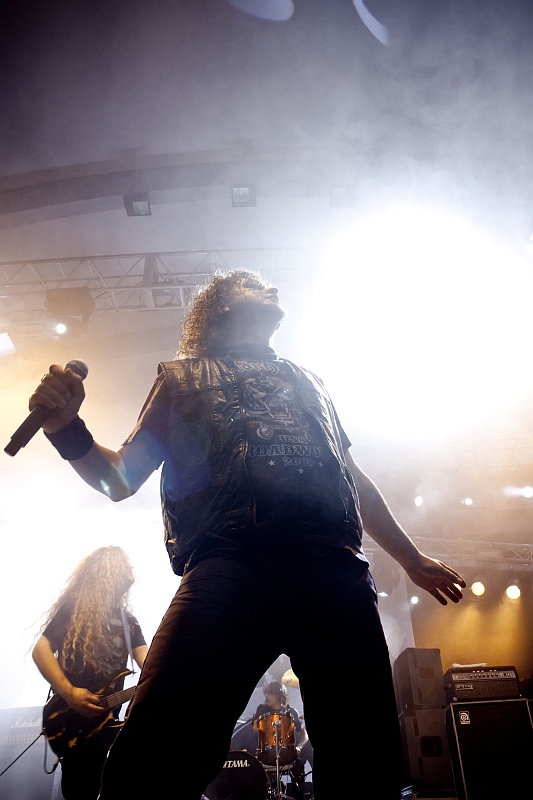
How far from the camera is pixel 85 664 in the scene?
335 cm

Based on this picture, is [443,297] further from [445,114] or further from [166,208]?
[166,208]

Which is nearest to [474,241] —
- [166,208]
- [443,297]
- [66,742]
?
[443,297]

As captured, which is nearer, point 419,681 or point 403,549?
point 403,549

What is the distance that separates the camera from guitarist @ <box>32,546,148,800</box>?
9.95 ft

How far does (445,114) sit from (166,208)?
3.41 metres

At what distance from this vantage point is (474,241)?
5801 millimetres

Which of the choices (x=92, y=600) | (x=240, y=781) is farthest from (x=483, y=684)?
(x=92, y=600)

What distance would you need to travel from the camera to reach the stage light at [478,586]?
11.5 metres

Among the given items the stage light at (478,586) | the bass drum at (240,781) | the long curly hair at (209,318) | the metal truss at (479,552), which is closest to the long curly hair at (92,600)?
the bass drum at (240,781)

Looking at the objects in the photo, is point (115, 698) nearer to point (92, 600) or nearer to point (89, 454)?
point (92, 600)

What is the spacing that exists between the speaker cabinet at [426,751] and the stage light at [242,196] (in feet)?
20.0

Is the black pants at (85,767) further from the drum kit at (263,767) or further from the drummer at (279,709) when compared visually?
the drummer at (279,709)

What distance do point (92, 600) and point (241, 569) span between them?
3.24 metres

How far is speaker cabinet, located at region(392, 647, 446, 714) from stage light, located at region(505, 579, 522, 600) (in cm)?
688
